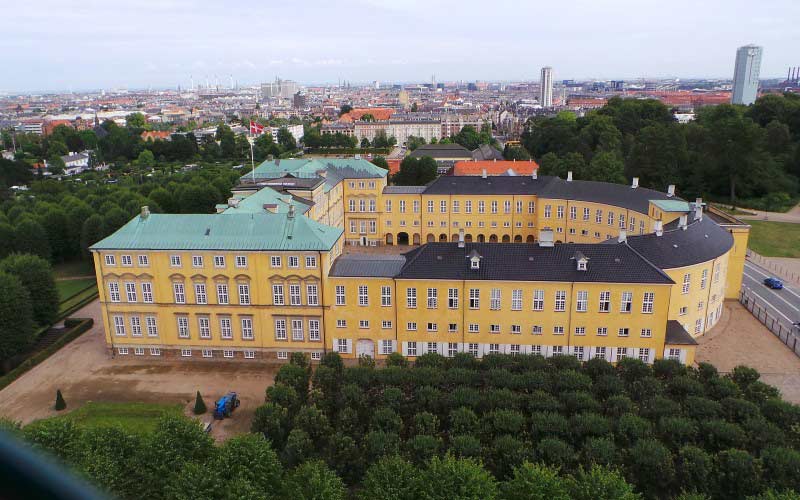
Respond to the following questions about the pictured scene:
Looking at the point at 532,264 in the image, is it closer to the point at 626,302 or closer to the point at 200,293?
the point at 626,302

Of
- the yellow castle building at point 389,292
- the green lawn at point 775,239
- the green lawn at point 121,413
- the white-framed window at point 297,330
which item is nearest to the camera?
the green lawn at point 121,413

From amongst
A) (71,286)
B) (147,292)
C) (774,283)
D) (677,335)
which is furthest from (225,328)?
(774,283)

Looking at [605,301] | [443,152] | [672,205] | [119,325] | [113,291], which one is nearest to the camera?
[605,301]

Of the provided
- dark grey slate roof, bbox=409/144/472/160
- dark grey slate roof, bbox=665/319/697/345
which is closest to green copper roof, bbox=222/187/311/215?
dark grey slate roof, bbox=665/319/697/345

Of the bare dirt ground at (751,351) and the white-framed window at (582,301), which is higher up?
the white-framed window at (582,301)

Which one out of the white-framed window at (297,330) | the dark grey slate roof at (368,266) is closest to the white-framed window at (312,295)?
the white-framed window at (297,330)

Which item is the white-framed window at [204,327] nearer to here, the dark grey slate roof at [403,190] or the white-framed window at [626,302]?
the white-framed window at [626,302]
